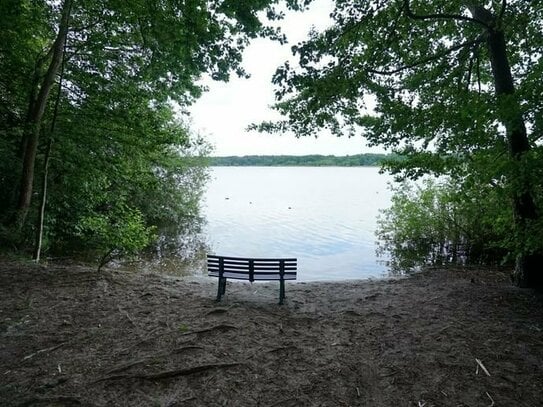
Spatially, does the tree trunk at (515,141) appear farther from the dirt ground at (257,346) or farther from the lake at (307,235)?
the lake at (307,235)

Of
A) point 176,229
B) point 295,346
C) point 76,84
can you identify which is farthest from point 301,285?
point 176,229

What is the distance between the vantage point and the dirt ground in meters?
3.47

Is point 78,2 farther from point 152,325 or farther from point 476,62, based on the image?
point 476,62

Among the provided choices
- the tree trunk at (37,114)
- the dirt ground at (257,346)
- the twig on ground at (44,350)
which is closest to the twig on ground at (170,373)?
the dirt ground at (257,346)

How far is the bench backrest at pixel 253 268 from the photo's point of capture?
654 centimetres

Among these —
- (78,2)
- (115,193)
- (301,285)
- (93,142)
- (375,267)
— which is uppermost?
(78,2)

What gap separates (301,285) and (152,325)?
161 inches

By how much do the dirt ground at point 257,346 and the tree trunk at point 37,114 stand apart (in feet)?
8.84

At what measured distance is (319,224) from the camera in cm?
2267

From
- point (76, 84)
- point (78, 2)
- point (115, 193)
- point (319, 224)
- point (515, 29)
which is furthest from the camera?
point (319, 224)

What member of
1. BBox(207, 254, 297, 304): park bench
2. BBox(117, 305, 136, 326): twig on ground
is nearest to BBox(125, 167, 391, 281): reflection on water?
BBox(207, 254, 297, 304): park bench

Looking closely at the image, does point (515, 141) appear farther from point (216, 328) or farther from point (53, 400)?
point (53, 400)

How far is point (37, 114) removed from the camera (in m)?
8.52

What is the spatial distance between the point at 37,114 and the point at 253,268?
6.84 meters
